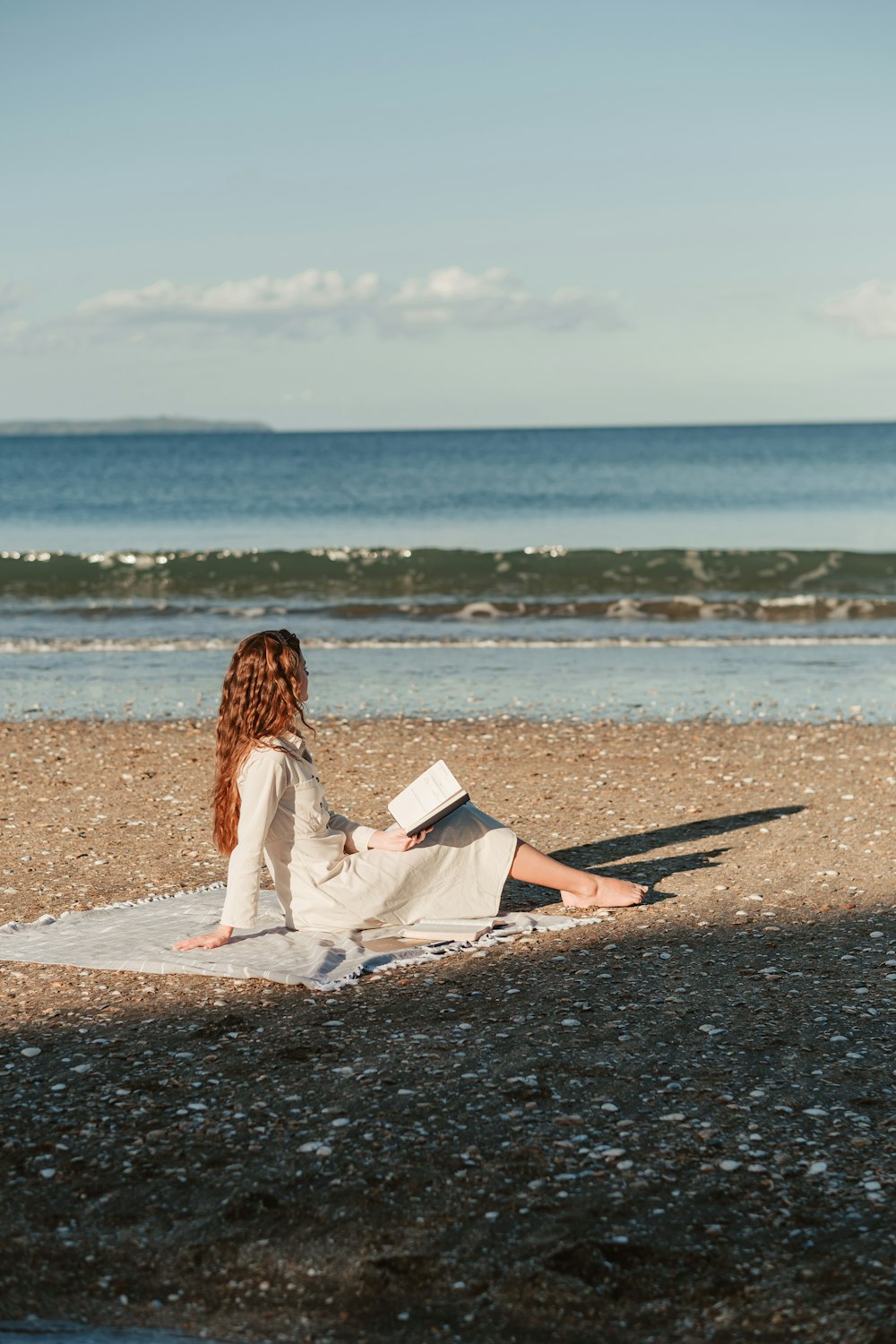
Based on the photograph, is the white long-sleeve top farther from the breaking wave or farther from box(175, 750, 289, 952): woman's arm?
the breaking wave

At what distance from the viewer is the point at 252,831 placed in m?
5.59

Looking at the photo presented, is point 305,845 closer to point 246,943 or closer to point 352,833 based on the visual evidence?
point 352,833

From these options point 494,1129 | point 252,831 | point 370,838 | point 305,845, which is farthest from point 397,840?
point 494,1129

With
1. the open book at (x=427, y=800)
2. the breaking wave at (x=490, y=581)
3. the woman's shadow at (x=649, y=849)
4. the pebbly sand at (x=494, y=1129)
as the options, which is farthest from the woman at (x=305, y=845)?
the breaking wave at (x=490, y=581)

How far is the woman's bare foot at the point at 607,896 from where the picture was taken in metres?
6.33

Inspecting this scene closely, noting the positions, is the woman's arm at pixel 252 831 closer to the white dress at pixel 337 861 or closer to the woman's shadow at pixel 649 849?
the white dress at pixel 337 861

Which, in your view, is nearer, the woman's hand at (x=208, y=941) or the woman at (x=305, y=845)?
the woman at (x=305, y=845)

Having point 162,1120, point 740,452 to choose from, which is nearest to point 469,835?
point 162,1120

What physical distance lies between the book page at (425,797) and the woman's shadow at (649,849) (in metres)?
1.08

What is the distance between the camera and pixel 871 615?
64.8ft

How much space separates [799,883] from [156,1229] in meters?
4.18

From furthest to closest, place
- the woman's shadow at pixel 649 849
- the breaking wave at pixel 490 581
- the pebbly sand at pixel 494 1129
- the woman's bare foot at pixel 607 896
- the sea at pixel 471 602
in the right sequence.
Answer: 1. the breaking wave at pixel 490 581
2. the sea at pixel 471 602
3. the woman's shadow at pixel 649 849
4. the woman's bare foot at pixel 607 896
5. the pebbly sand at pixel 494 1129

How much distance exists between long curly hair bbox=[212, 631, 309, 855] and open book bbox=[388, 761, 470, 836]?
561 millimetres

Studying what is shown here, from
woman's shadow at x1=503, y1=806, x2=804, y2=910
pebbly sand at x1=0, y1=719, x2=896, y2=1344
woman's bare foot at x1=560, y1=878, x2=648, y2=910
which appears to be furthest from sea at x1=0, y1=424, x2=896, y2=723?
pebbly sand at x1=0, y1=719, x2=896, y2=1344
